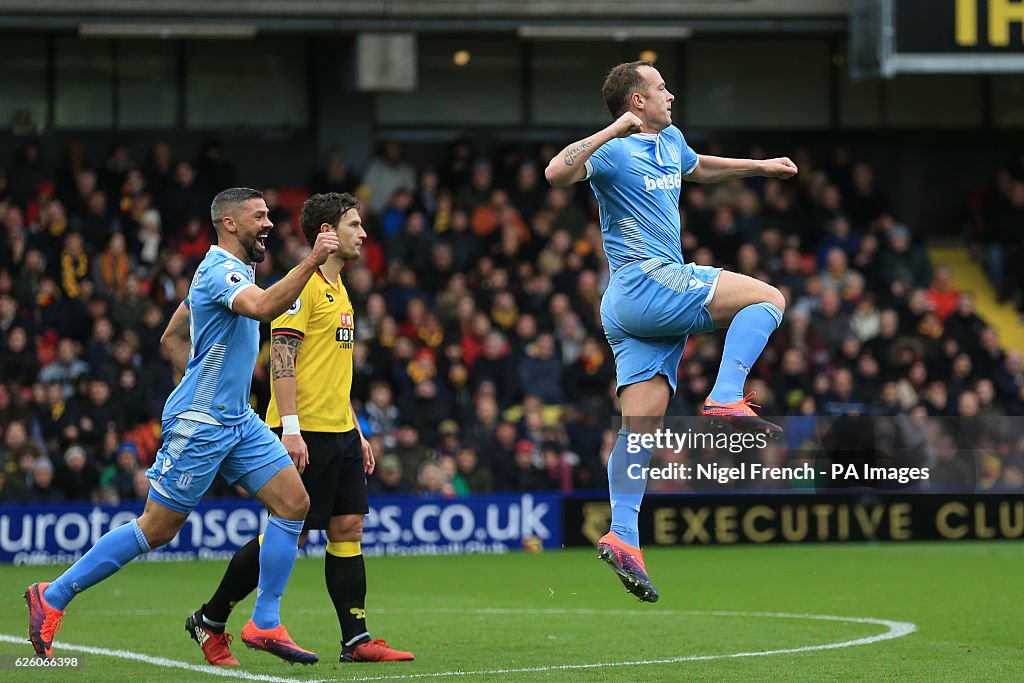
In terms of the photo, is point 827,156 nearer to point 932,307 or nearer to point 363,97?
point 932,307

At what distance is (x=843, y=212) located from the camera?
24328mm

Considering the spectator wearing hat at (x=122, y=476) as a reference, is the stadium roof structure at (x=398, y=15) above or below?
above

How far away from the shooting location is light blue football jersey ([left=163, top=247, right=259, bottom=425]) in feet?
30.1

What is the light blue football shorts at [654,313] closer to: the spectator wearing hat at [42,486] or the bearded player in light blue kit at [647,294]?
the bearded player in light blue kit at [647,294]

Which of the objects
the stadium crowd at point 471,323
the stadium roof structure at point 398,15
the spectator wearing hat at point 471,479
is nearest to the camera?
the stadium crowd at point 471,323

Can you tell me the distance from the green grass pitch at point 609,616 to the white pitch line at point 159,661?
2.1 inches

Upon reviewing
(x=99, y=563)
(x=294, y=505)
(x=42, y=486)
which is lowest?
(x=42, y=486)

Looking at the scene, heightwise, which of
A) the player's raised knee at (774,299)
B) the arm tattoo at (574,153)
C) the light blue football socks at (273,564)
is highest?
the arm tattoo at (574,153)

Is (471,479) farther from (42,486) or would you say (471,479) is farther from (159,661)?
(159,661)

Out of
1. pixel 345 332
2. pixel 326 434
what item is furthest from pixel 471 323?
pixel 326 434

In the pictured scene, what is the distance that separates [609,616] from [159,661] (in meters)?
3.68

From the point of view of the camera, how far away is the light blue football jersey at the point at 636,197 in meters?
8.66

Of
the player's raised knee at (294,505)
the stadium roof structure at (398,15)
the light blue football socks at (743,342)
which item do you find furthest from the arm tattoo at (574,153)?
the stadium roof structure at (398,15)

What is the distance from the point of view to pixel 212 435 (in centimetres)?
916
